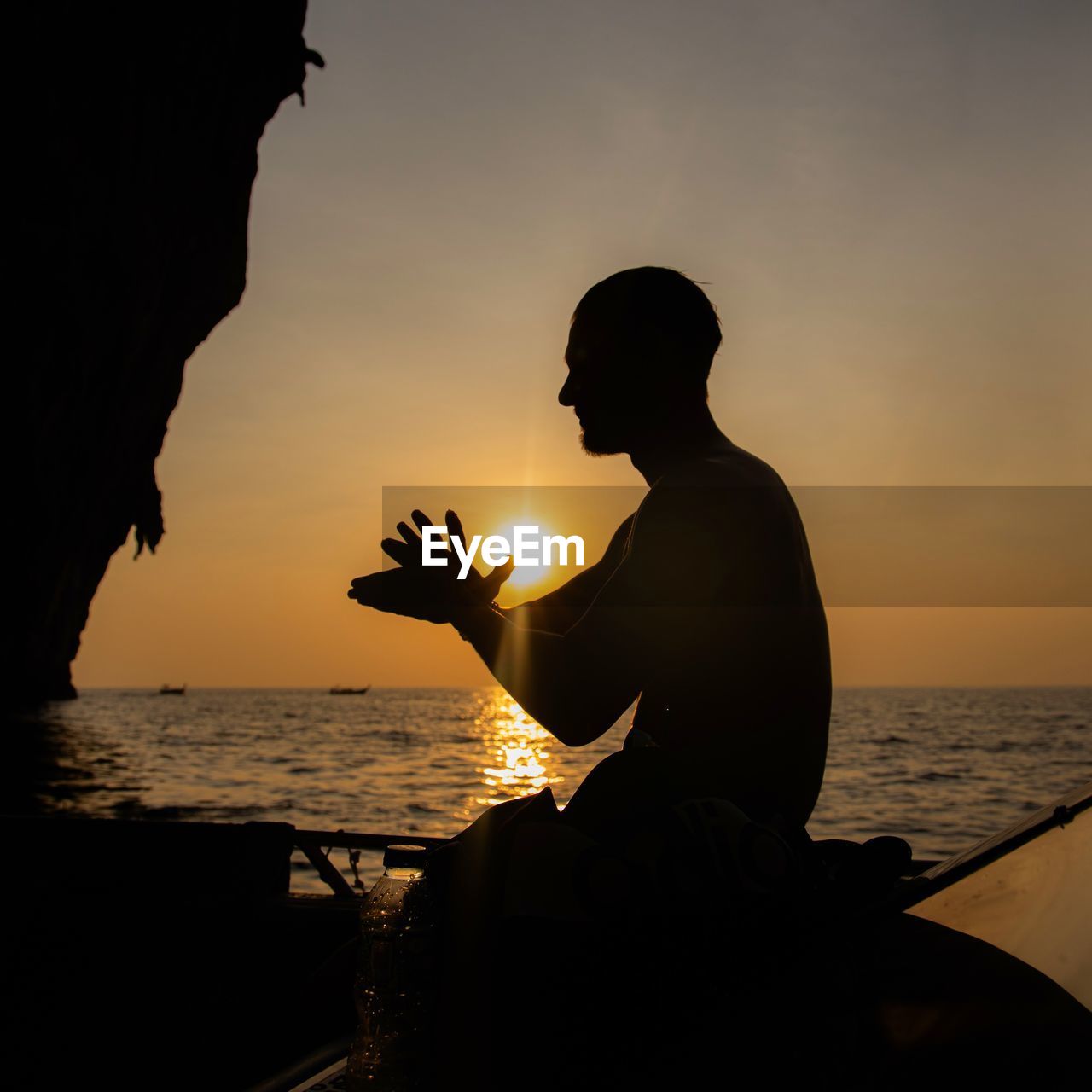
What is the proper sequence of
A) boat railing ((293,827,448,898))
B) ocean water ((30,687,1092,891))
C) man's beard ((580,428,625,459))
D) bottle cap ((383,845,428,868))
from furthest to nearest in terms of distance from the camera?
ocean water ((30,687,1092,891)), boat railing ((293,827,448,898)), man's beard ((580,428,625,459)), bottle cap ((383,845,428,868))

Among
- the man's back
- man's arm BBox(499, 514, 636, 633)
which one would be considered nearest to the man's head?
the man's back

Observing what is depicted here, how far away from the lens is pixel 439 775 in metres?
30.2

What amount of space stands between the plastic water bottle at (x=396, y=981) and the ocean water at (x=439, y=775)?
3.15 meters

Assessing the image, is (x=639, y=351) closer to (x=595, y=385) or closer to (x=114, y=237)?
(x=595, y=385)

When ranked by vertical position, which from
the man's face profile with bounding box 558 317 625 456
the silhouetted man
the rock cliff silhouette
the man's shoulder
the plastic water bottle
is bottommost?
the plastic water bottle

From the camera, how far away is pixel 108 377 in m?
25.9

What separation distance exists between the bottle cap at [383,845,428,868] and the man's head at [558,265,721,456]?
0.84m

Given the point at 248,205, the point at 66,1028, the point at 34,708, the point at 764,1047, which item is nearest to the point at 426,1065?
the point at 764,1047

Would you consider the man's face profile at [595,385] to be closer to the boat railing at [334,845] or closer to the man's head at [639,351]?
the man's head at [639,351]

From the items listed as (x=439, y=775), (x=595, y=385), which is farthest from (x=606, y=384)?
(x=439, y=775)

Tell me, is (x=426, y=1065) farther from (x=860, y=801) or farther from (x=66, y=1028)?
(x=860, y=801)

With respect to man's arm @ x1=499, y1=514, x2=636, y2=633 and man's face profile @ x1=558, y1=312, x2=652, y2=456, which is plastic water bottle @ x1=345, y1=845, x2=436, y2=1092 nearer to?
man's arm @ x1=499, y1=514, x2=636, y2=633

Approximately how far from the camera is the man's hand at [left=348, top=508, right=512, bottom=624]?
1.71m

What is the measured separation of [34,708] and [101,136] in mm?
42996
